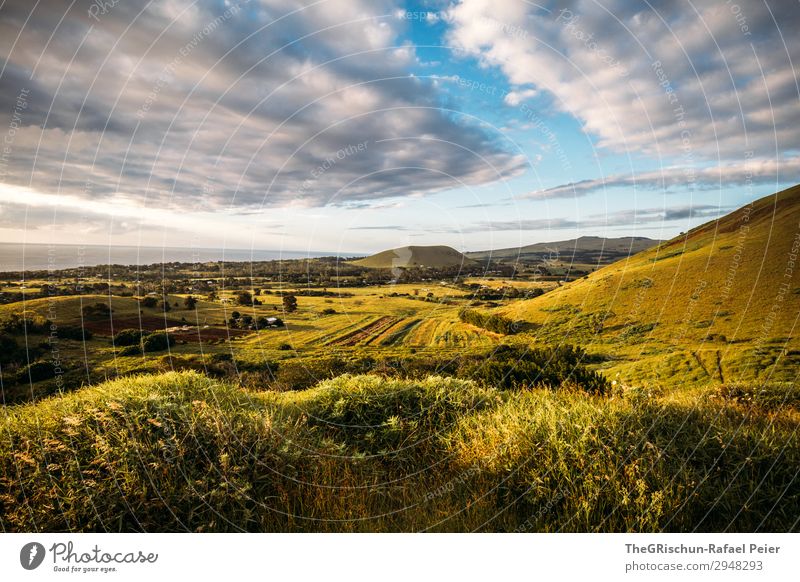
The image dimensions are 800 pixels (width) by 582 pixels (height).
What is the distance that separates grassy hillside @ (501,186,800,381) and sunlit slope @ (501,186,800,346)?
57 millimetres

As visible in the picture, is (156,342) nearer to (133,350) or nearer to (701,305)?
(133,350)

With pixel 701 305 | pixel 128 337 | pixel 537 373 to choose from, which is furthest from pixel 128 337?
pixel 701 305

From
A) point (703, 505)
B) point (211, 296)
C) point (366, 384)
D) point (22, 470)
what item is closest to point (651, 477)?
point (703, 505)

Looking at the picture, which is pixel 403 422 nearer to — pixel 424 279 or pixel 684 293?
pixel 424 279

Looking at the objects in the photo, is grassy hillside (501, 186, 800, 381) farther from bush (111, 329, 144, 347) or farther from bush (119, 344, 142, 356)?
bush (111, 329, 144, 347)

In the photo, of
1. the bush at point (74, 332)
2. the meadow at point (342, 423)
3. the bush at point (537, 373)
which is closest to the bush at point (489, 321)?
the meadow at point (342, 423)

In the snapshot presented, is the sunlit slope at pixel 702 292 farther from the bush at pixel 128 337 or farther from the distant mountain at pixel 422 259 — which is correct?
the bush at pixel 128 337

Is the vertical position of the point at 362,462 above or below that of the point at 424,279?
below

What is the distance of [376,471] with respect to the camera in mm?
7312

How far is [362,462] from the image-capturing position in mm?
7578

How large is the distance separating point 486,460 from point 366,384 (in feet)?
13.1

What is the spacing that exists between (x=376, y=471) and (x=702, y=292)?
23734 mm

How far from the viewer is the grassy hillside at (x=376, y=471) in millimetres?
5609

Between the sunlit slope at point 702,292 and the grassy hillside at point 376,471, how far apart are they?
15325mm
